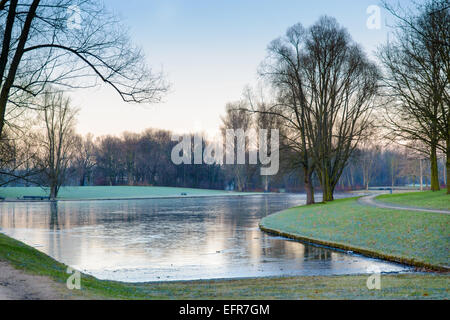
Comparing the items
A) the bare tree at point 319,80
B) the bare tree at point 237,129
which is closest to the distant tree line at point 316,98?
the bare tree at point 319,80

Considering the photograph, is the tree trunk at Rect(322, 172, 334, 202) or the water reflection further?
the tree trunk at Rect(322, 172, 334, 202)

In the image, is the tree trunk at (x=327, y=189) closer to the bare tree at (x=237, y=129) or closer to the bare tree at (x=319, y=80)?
the bare tree at (x=319, y=80)

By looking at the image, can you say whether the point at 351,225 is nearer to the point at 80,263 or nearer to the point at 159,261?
the point at 159,261

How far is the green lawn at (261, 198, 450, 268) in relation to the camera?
1512 cm

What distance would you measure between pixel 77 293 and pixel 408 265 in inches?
435

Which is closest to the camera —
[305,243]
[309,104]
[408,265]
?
[408,265]

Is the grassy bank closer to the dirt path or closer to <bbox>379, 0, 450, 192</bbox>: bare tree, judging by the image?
the dirt path

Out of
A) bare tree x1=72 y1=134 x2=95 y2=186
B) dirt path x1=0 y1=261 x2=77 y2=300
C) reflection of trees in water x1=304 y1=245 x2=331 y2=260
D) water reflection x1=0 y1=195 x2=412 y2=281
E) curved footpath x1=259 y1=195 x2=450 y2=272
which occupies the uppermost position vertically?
bare tree x1=72 y1=134 x2=95 y2=186

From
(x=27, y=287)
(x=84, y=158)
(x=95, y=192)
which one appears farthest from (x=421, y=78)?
(x=84, y=158)

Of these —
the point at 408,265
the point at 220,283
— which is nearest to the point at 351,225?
the point at 408,265

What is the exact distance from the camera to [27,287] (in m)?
7.81

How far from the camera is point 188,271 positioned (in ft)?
44.1

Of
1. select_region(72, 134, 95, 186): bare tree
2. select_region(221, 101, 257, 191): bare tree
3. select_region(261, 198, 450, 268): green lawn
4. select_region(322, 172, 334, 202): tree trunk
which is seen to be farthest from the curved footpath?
select_region(72, 134, 95, 186): bare tree

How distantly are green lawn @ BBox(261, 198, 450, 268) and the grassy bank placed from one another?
187 inches
